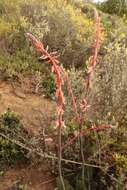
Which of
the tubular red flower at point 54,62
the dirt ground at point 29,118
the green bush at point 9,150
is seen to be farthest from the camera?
the green bush at point 9,150

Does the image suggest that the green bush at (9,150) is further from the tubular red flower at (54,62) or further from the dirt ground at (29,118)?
the tubular red flower at (54,62)

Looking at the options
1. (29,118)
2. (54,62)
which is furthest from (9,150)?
(54,62)

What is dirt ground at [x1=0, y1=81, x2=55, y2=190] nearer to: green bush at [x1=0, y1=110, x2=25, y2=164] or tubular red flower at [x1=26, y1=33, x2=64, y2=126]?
green bush at [x1=0, y1=110, x2=25, y2=164]

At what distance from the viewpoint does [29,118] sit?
17.1 ft

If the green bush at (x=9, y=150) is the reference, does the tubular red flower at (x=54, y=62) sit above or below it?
below

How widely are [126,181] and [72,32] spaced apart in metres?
3.81

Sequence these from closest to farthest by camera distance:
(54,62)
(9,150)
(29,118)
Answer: (54,62) → (9,150) → (29,118)

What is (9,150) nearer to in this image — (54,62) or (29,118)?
(29,118)

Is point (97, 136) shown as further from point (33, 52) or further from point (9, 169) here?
point (33, 52)

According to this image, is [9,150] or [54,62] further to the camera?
[9,150]

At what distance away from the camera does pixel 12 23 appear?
7.16 m

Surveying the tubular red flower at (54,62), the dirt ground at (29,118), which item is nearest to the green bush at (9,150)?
the dirt ground at (29,118)

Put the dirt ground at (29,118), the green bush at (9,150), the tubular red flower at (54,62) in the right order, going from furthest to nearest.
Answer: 1. the green bush at (9,150)
2. the dirt ground at (29,118)
3. the tubular red flower at (54,62)

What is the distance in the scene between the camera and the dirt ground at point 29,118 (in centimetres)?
436
